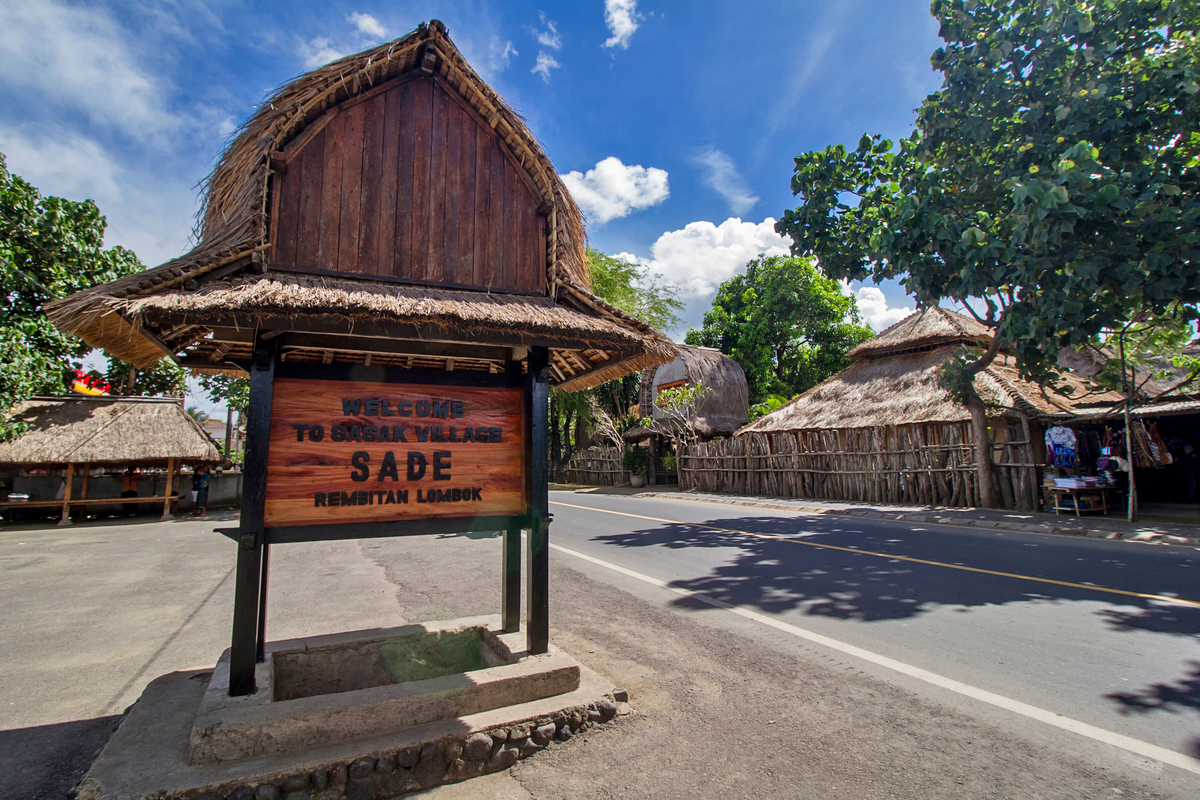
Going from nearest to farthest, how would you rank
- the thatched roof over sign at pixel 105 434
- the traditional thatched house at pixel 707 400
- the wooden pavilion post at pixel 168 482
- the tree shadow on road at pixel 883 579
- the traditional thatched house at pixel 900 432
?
1. the tree shadow on road at pixel 883 579
2. the traditional thatched house at pixel 900 432
3. the thatched roof over sign at pixel 105 434
4. the wooden pavilion post at pixel 168 482
5. the traditional thatched house at pixel 707 400

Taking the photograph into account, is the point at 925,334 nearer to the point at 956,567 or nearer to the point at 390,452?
the point at 956,567

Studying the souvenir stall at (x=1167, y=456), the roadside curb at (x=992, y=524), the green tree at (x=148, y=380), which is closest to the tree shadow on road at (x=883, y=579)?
the roadside curb at (x=992, y=524)

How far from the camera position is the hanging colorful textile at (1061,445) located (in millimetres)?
13344

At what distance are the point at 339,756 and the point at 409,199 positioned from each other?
3473mm

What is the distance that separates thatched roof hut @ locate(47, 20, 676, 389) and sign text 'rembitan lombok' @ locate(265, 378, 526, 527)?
350mm

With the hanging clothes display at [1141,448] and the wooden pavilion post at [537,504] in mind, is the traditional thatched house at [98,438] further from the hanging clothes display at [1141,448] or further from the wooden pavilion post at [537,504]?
the hanging clothes display at [1141,448]

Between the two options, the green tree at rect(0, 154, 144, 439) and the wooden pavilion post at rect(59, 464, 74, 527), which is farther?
the wooden pavilion post at rect(59, 464, 74, 527)

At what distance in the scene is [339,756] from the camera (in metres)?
3.07

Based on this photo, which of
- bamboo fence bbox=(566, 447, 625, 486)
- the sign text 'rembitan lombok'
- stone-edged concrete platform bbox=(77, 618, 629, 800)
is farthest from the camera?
bamboo fence bbox=(566, 447, 625, 486)

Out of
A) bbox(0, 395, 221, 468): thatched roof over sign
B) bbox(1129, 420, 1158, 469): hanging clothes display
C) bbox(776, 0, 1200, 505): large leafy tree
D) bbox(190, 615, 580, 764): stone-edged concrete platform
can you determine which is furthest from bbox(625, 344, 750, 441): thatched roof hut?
bbox(190, 615, 580, 764): stone-edged concrete platform

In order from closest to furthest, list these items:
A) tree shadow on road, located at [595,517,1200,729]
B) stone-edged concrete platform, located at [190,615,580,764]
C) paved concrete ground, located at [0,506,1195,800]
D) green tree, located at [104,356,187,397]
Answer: paved concrete ground, located at [0,506,1195,800], stone-edged concrete platform, located at [190,615,580,764], tree shadow on road, located at [595,517,1200,729], green tree, located at [104,356,187,397]

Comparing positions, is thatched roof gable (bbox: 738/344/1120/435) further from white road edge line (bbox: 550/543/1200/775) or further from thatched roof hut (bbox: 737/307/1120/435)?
white road edge line (bbox: 550/543/1200/775)

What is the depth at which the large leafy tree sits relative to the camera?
1016 centimetres

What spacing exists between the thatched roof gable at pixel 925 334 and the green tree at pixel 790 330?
1120 centimetres
